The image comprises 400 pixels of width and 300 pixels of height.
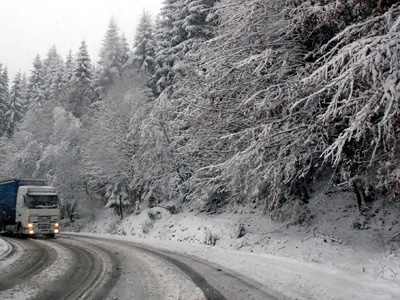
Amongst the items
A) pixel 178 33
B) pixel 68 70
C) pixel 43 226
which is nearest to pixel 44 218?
pixel 43 226

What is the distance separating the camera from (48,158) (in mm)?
27812

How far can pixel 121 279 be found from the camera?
22.4 ft

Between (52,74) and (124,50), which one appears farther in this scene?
(52,74)

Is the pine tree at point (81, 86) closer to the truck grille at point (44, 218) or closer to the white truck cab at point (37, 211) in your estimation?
the white truck cab at point (37, 211)

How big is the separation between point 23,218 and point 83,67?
25578mm

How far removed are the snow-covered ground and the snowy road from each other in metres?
0.75

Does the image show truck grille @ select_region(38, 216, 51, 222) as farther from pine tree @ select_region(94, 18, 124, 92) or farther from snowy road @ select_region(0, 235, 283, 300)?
pine tree @ select_region(94, 18, 124, 92)

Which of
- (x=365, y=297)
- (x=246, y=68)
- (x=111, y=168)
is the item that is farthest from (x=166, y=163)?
(x=365, y=297)

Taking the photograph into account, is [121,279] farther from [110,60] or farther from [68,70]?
[68,70]

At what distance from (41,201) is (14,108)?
38.5m

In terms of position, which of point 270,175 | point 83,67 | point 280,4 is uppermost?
point 83,67

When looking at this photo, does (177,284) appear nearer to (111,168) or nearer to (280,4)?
(280,4)

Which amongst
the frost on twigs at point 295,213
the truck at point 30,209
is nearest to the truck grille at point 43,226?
the truck at point 30,209

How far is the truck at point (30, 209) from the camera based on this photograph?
18.0m
